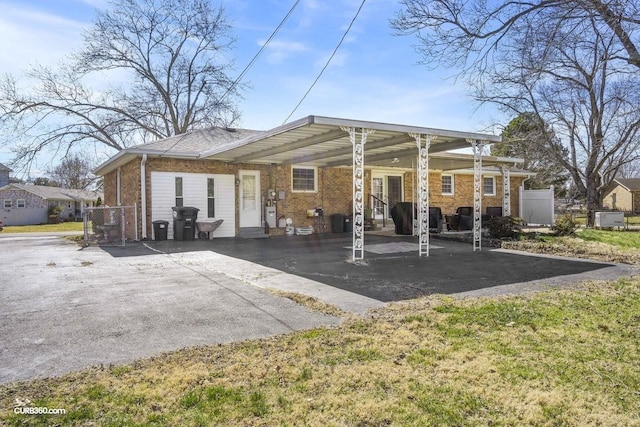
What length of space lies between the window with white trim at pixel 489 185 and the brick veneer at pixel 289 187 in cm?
64

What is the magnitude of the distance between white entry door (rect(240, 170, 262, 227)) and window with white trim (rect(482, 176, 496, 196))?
1265 centimetres

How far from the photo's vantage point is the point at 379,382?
319 cm

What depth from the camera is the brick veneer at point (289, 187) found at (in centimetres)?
1474

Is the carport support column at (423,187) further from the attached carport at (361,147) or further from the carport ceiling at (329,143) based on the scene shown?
the carport ceiling at (329,143)

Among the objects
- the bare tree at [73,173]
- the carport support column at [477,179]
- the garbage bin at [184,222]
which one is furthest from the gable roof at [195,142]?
the bare tree at [73,173]

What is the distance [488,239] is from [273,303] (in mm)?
10079

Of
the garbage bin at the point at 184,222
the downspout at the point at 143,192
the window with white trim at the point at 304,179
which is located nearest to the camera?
the downspout at the point at 143,192

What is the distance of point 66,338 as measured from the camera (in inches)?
167

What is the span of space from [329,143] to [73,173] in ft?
174

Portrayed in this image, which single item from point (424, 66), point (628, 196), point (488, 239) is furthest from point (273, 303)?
point (628, 196)

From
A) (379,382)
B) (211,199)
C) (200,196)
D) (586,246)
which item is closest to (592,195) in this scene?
(586,246)

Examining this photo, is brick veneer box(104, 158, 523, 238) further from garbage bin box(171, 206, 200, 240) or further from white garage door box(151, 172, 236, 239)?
garbage bin box(171, 206, 200, 240)

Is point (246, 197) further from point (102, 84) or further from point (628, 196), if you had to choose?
point (628, 196)

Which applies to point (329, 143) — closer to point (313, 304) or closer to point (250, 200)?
point (250, 200)
